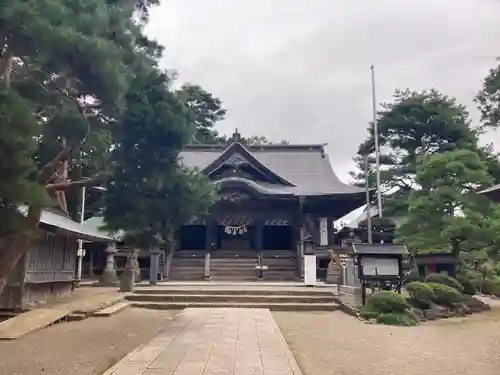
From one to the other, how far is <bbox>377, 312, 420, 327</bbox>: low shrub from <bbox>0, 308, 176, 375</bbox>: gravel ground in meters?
4.99

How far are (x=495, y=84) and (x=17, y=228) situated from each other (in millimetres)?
16134

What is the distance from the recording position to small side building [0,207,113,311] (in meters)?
12.2

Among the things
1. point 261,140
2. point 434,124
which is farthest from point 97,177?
point 261,140

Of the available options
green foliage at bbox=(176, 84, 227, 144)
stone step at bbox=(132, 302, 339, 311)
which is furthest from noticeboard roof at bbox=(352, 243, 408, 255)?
green foliage at bbox=(176, 84, 227, 144)

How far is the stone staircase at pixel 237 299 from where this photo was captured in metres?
14.0

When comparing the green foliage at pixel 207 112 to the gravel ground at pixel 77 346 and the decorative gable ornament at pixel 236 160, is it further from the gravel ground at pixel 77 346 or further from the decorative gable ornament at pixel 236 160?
the gravel ground at pixel 77 346

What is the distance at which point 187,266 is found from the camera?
23.2 meters

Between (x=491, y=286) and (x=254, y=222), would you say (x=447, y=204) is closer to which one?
(x=491, y=286)

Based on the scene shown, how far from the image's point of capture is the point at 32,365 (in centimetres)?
652

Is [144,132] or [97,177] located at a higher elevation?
[144,132]

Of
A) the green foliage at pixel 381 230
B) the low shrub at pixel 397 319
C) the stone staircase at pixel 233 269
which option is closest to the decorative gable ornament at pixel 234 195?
the stone staircase at pixel 233 269

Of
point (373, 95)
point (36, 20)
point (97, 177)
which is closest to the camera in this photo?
point (36, 20)

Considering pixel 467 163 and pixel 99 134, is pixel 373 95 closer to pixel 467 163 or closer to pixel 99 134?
pixel 467 163

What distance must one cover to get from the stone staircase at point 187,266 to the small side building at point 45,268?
5951 mm
